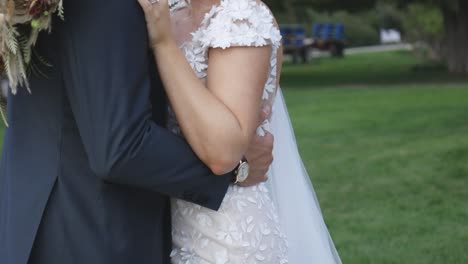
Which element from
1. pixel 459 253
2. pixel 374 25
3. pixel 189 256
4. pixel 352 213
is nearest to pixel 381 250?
pixel 459 253

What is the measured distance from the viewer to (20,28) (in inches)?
75.9

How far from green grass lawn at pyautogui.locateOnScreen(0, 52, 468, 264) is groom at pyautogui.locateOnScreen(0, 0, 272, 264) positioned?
4.30m

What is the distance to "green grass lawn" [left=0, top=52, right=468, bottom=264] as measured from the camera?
6.70 metres

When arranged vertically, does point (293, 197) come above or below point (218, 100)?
below

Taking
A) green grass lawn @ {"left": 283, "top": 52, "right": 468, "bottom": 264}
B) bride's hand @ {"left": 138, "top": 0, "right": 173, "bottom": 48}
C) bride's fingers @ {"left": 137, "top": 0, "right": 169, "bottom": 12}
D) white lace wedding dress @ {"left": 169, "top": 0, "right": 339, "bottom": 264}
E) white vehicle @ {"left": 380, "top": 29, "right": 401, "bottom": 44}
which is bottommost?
white vehicle @ {"left": 380, "top": 29, "right": 401, "bottom": 44}

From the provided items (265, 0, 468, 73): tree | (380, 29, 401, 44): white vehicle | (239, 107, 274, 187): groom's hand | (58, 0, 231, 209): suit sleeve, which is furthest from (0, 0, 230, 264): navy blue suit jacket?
(380, 29, 401, 44): white vehicle

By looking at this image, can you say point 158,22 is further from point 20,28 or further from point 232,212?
point 232,212

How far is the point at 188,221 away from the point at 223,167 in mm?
294

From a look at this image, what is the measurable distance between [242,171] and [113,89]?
46cm

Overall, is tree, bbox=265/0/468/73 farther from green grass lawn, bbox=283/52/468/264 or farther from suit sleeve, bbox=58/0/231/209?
suit sleeve, bbox=58/0/231/209

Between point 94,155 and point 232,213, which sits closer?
point 94,155

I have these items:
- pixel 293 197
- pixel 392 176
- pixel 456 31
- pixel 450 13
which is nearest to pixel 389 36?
pixel 456 31

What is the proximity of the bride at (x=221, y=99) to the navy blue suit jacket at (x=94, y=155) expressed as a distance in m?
0.06

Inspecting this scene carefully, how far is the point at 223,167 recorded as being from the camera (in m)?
2.08
